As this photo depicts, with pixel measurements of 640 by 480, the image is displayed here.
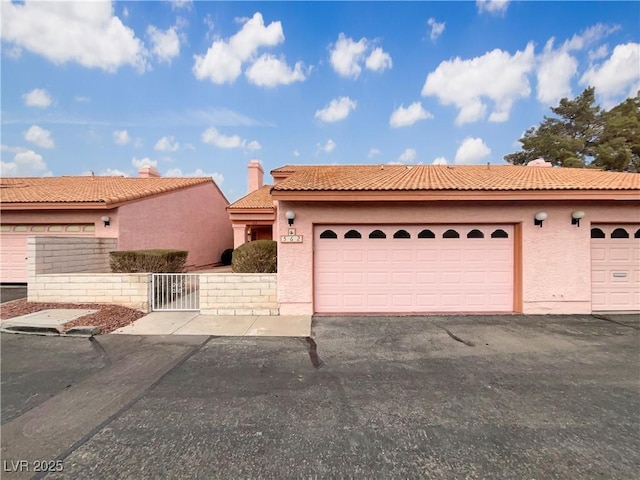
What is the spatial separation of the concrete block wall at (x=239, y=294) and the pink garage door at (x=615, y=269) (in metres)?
8.28

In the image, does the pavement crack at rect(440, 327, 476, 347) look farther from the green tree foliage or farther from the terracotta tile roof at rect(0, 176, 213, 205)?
the green tree foliage

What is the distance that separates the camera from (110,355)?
462 centimetres

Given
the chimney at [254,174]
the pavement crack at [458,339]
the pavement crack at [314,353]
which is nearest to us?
the pavement crack at [314,353]

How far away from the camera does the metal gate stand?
7.11 metres

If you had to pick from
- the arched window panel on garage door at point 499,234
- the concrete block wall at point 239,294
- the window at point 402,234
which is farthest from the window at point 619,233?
the concrete block wall at point 239,294

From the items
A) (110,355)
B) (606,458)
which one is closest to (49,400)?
(110,355)

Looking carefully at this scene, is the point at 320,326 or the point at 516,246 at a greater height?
the point at 516,246

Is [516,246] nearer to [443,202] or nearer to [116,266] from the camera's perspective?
[443,202]

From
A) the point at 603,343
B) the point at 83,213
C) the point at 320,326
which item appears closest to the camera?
the point at 603,343

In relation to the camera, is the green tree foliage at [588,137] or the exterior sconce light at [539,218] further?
the green tree foliage at [588,137]

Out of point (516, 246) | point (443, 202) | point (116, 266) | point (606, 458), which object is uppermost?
point (443, 202)

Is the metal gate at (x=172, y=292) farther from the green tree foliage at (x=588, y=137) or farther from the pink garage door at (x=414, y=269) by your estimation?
the green tree foliage at (x=588, y=137)

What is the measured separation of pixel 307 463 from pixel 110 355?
13.6 feet

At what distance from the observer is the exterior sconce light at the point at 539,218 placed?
21.8 ft
